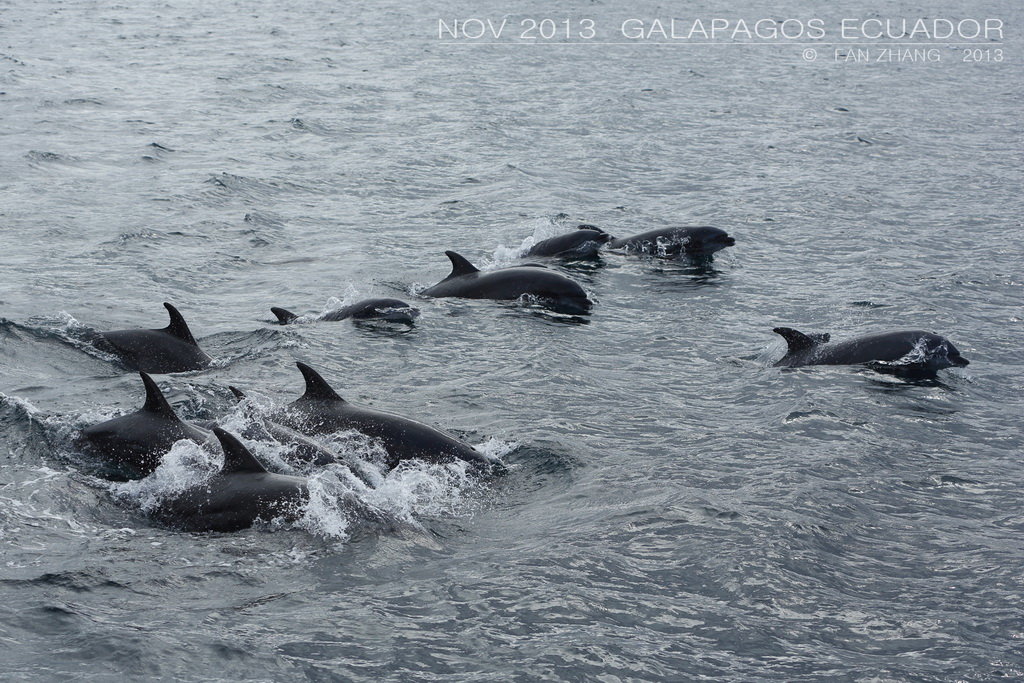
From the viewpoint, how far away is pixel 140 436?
11.3 m

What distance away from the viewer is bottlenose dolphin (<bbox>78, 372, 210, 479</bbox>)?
11016 mm

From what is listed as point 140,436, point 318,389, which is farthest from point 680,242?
point 140,436

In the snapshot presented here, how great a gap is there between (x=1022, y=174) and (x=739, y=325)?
14394 mm

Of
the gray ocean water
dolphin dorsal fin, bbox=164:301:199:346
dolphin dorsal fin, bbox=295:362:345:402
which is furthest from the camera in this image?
dolphin dorsal fin, bbox=164:301:199:346

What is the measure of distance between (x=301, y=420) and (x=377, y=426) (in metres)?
0.96

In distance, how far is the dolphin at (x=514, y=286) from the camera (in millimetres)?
17328

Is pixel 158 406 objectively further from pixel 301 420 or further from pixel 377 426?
pixel 377 426

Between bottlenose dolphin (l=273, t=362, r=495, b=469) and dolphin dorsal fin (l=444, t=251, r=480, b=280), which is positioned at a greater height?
dolphin dorsal fin (l=444, t=251, r=480, b=280)

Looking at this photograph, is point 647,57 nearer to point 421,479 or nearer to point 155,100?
point 155,100

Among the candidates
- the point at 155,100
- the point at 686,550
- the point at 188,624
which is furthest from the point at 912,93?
the point at 188,624

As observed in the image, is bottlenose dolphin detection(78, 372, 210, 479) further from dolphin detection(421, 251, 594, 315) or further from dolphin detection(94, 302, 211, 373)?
dolphin detection(421, 251, 594, 315)

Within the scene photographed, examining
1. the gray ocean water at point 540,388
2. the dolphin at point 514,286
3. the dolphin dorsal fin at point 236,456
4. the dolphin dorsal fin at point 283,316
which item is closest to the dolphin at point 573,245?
the gray ocean water at point 540,388

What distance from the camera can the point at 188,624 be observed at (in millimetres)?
8406

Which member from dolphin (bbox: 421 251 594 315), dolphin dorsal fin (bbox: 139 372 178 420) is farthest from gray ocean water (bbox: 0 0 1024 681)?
dolphin dorsal fin (bbox: 139 372 178 420)
